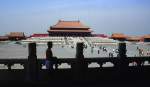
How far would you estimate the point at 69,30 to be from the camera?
80625mm

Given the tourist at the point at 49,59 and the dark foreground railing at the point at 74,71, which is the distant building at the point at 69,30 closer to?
the dark foreground railing at the point at 74,71

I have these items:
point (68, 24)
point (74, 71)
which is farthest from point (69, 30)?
point (74, 71)

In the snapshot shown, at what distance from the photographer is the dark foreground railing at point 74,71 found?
9.81 metres

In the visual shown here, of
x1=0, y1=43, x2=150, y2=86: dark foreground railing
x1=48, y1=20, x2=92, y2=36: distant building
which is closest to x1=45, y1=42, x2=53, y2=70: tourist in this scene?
x1=0, y1=43, x2=150, y2=86: dark foreground railing

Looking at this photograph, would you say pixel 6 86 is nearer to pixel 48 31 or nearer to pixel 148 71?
pixel 148 71

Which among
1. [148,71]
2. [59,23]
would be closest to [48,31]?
[59,23]

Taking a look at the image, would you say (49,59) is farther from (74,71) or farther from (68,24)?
(68,24)

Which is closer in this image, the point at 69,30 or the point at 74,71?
the point at 74,71

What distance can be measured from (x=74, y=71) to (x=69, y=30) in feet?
231

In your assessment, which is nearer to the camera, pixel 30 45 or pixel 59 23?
pixel 30 45

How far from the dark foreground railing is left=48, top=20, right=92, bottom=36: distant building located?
224 feet

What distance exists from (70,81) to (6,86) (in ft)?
6.69

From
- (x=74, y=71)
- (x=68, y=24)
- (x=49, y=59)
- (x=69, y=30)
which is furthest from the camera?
(x=68, y=24)

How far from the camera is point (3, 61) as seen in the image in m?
10.1
